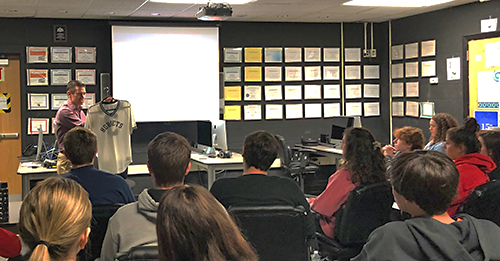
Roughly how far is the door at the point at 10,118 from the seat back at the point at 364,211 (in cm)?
587

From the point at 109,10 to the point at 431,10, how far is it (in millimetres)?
4554

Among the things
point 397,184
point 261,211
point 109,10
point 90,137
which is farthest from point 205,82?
point 397,184

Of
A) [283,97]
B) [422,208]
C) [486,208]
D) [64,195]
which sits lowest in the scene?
[486,208]

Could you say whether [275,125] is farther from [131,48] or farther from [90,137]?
[90,137]

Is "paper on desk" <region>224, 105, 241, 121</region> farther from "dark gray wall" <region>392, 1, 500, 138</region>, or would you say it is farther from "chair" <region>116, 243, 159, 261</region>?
"chair" <region>116, 243, 159, 261</region>

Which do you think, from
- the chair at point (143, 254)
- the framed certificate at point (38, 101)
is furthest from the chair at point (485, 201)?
the framed certificate at point (38, 101)

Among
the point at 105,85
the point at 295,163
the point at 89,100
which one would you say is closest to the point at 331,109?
the point at 295,163

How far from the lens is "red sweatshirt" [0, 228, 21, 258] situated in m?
1.27

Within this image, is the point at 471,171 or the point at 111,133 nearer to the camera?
→ the point at 471,171

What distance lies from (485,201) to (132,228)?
187 centimetres

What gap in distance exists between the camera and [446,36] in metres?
7.37

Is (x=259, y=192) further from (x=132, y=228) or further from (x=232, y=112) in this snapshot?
(x=232, y=112)

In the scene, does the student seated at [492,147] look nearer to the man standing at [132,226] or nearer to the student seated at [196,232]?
the man standing at [132,226]

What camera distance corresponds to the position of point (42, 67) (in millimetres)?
7535
